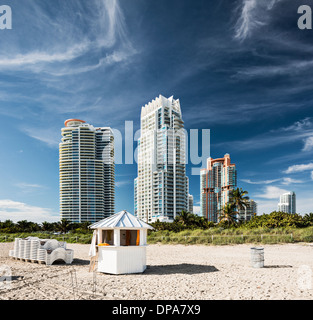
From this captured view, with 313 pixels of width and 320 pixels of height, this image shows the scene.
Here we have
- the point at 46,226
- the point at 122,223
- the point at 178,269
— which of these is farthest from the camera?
the point at 46,226

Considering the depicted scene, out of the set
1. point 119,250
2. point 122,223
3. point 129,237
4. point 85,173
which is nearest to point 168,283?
point 119,250

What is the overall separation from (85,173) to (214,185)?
255 feet

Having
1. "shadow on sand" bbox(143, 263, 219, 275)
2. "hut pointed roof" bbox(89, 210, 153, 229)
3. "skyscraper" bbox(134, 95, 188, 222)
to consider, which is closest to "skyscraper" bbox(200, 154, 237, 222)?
"skyscraper" bbox(134, 95, 188, 222)

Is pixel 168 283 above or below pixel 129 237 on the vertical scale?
below

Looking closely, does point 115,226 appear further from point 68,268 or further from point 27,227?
point 27,227

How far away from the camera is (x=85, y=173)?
375ft

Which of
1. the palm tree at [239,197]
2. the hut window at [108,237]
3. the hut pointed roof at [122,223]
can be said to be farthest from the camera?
the palm tree at [239,197]

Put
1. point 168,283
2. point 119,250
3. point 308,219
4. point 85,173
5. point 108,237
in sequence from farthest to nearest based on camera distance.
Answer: point 85,173, point 308,219, point 108,237, point 119,250, point 168,283

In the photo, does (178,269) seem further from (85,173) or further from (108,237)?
(85,173)

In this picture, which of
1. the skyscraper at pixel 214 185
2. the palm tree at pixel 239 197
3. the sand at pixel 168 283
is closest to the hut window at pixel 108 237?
the sand at pixel 168 283

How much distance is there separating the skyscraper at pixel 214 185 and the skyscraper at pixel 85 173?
62517 mm

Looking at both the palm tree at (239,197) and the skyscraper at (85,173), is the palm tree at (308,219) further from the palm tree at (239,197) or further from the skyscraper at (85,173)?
the skyscraper at (85,173)

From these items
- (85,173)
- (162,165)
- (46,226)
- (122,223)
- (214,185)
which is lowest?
(46,226)

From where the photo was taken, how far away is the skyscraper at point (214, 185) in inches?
5859
